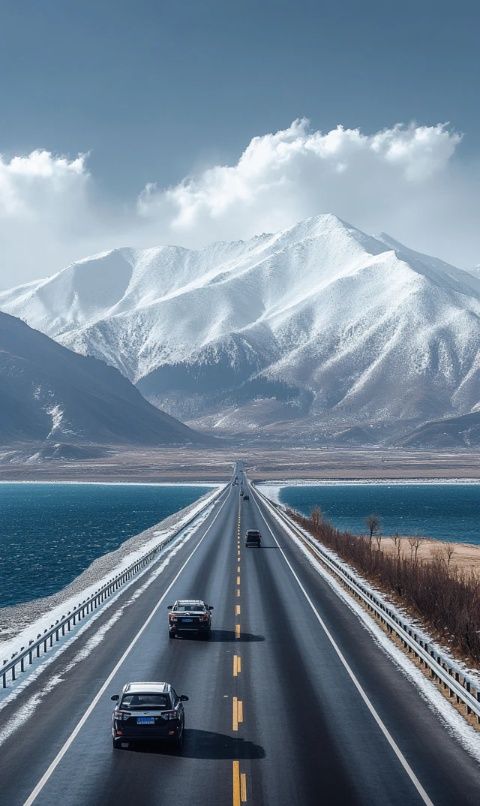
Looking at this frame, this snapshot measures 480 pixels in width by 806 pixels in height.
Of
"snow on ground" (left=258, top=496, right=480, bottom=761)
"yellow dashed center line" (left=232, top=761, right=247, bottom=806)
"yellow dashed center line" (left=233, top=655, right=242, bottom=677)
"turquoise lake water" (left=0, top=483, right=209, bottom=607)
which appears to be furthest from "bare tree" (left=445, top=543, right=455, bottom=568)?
"yellow dashed center line" (left=232, top=761, right=247, bottom=806)

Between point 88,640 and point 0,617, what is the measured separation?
18.1 m

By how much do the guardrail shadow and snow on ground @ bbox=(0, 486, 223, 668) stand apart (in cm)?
1826

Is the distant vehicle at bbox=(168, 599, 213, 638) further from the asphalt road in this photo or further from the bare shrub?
the bare shrub

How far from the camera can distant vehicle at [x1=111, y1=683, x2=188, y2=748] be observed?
2520 cm

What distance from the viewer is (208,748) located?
25.9m

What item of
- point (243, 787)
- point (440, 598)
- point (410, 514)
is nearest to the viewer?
point (243, 787)

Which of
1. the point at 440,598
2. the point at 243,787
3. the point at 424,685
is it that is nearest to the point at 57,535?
the point at 440,598

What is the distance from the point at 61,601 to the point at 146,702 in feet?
133

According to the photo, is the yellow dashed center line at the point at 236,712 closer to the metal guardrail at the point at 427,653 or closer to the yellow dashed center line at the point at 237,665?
the yellow dashed center line at the point at 237,665

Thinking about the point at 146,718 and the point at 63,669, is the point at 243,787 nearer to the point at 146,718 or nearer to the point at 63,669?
the point at 146,718

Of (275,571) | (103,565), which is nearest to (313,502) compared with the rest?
(103,565)

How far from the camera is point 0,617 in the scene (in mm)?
59281

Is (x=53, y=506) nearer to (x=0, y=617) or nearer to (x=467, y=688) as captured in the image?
(x=0, y=617)

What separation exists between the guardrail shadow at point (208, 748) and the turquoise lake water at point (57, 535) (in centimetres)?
4662
